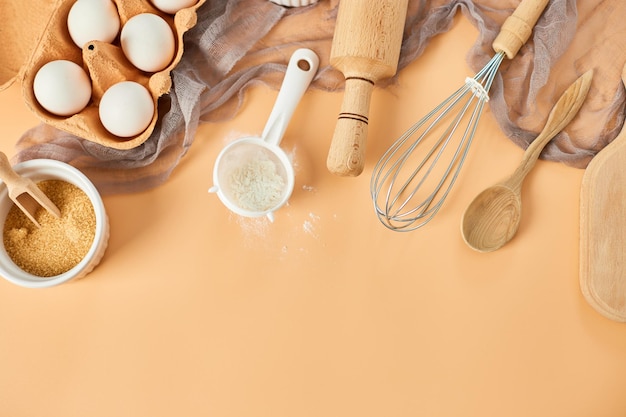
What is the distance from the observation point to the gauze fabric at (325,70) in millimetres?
933

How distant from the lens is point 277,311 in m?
0.91

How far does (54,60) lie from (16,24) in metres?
0.14

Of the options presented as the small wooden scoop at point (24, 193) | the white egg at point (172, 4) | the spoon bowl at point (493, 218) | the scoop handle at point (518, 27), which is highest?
the scoop handle at point (518, 27)

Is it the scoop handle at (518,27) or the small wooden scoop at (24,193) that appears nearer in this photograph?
→ the small wooden scoop at (24,193)

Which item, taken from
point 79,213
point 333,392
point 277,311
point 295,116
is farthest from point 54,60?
point 333,392

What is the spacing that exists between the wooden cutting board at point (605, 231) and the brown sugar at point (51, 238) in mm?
772

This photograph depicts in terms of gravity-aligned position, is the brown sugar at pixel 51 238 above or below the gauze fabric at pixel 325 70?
below

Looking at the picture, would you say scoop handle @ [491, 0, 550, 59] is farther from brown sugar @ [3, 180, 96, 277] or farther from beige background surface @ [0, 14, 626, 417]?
brown sugar @ [3, 180, 96, 277]

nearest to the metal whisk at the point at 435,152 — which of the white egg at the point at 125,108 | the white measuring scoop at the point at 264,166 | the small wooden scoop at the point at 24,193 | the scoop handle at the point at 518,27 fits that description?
the scoop handle at the point at 518,27

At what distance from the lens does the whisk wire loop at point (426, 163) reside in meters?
0.93

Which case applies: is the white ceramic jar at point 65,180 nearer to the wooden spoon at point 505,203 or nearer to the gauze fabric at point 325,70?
the gauze fabric at point 325,70

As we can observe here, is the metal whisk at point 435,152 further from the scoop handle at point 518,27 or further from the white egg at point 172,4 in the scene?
the white egg at point 172,4

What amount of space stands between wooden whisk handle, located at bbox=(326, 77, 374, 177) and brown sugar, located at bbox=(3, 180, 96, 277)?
383 mm

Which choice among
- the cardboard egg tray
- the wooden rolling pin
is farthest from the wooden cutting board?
the cardboard egg tray
